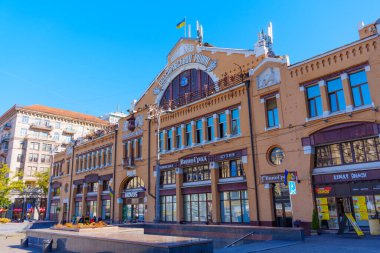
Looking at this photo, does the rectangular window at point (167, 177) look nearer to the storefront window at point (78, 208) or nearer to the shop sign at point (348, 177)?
the shop sign at point (348, 177)

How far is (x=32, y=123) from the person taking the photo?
253 feet

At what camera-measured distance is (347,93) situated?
20.8m

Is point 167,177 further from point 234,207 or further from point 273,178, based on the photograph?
point 273,178

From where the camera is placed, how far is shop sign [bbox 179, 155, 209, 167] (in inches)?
1162

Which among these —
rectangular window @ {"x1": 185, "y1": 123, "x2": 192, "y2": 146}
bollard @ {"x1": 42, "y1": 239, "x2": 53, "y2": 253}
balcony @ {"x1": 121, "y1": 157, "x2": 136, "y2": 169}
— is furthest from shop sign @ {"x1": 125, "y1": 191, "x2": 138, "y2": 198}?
bollard @ {"x1": 42, "y1": 239, "x2": 53, "y2": 253}

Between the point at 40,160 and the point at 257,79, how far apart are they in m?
66.6

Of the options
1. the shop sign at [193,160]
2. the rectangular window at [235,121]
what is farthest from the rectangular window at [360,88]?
the shop sign at [193,160]

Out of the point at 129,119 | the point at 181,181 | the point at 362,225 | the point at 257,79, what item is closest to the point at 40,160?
the point at 129,119

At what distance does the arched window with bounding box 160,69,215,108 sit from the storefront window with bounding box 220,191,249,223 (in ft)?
33.1

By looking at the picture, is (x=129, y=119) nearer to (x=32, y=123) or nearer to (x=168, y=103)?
(x=168, y=103)

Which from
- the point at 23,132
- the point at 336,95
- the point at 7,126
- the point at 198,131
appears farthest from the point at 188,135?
the point at 7,126

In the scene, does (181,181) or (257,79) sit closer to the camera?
(257,79)

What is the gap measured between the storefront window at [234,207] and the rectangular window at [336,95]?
10032mm

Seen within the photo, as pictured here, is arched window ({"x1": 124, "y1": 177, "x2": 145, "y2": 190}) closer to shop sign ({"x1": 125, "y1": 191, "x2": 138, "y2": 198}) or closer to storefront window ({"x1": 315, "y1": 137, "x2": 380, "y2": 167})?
shop sign ({"x1": 125, "y1": 191, "x2": 138, "y2": 198})
